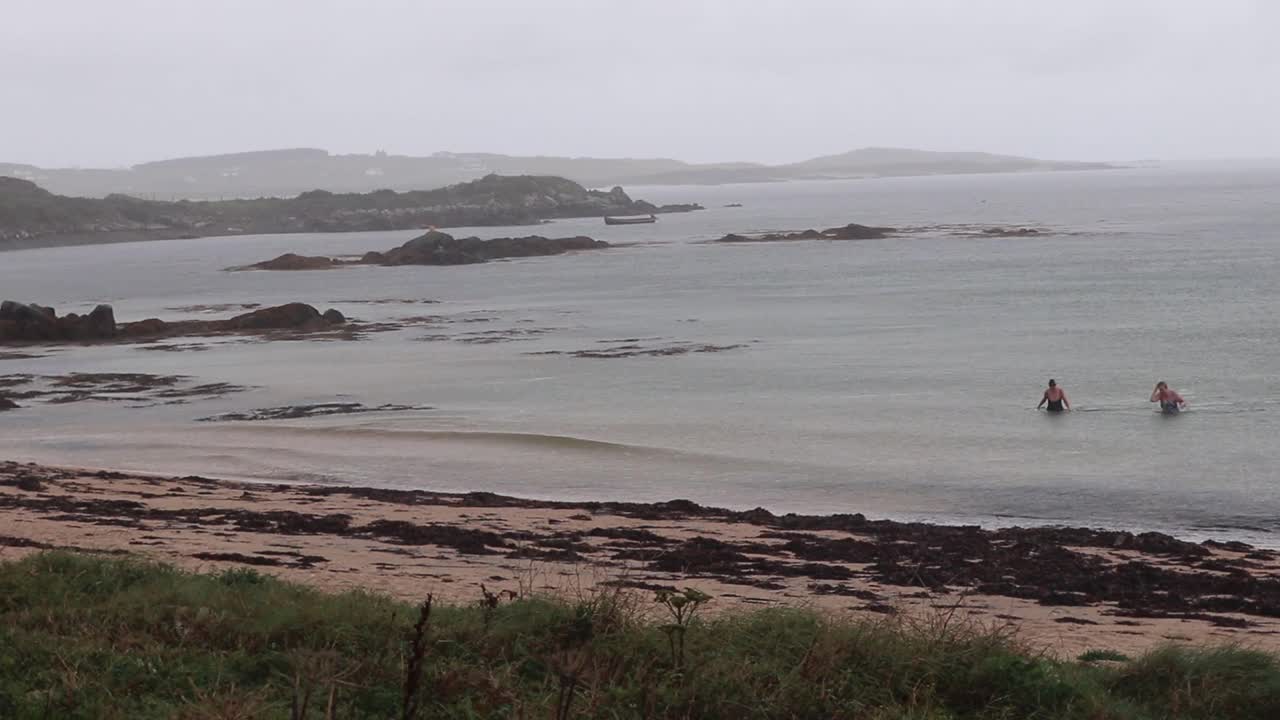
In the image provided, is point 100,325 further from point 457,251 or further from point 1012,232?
point 1012,232

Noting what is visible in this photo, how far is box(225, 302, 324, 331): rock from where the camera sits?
51.9 metres

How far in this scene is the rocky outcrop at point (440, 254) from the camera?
3526 inches

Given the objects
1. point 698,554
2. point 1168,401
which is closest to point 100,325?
point 1168,401

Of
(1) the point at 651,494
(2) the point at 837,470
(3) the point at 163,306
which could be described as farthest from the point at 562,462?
(3) the point at 163,306

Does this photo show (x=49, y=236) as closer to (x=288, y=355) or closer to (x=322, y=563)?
(x=288, y=355)

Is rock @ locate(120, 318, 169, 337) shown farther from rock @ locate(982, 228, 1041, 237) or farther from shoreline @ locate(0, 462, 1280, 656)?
rock @ locate(982, 228, 1041, 237)

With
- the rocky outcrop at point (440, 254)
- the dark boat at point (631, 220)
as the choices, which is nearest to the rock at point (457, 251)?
the rocky outcrop at point (440, 254)

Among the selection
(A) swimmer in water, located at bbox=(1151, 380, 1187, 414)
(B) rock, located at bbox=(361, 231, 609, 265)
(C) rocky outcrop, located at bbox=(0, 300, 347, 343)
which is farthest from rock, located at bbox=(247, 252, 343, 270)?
(A) swimmer in water, located at bbox=(1151, 380, 1187, 414)

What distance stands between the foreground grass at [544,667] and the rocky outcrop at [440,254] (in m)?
81.2

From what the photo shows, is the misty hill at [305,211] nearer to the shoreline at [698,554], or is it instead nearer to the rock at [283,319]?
the rock at [283,319]

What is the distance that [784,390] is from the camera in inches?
1419

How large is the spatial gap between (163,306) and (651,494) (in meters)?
49.0

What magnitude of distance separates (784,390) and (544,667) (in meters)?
28.5

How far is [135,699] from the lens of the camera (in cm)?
705
